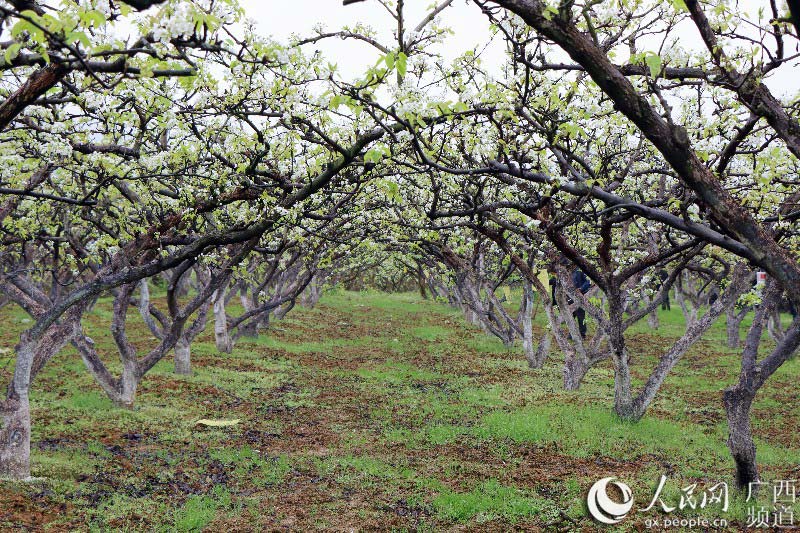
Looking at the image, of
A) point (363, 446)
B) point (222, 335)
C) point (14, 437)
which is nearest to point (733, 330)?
point (222, 335)

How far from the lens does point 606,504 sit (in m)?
9.88

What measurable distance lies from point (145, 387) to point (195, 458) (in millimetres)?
6406

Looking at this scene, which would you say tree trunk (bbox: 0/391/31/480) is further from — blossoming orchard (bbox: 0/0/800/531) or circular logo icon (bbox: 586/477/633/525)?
circular logo icon (bbox: 586/477/633/525)

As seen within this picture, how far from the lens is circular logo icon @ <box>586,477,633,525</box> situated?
9477mm

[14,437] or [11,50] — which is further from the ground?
[11,50]

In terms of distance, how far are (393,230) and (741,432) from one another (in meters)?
11.2

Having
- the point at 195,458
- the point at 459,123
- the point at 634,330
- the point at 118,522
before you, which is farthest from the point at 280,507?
the point at 634,330

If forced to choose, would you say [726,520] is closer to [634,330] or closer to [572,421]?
[572,421]

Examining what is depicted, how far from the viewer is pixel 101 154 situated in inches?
424

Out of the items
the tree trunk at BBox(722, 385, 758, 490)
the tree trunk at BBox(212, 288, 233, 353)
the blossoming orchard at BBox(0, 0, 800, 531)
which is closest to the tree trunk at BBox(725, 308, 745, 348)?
the blossoming orchard at BBox(0, 0, 800, 531)

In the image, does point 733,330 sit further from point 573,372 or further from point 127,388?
point 127,388

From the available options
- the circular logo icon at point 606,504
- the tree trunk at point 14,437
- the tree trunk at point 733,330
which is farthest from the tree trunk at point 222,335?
the tree trunk at point 733,330

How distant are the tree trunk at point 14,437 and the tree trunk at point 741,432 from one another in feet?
34.1

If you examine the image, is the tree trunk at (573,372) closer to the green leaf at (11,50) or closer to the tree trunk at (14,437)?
the tree trunk at (14,437)
